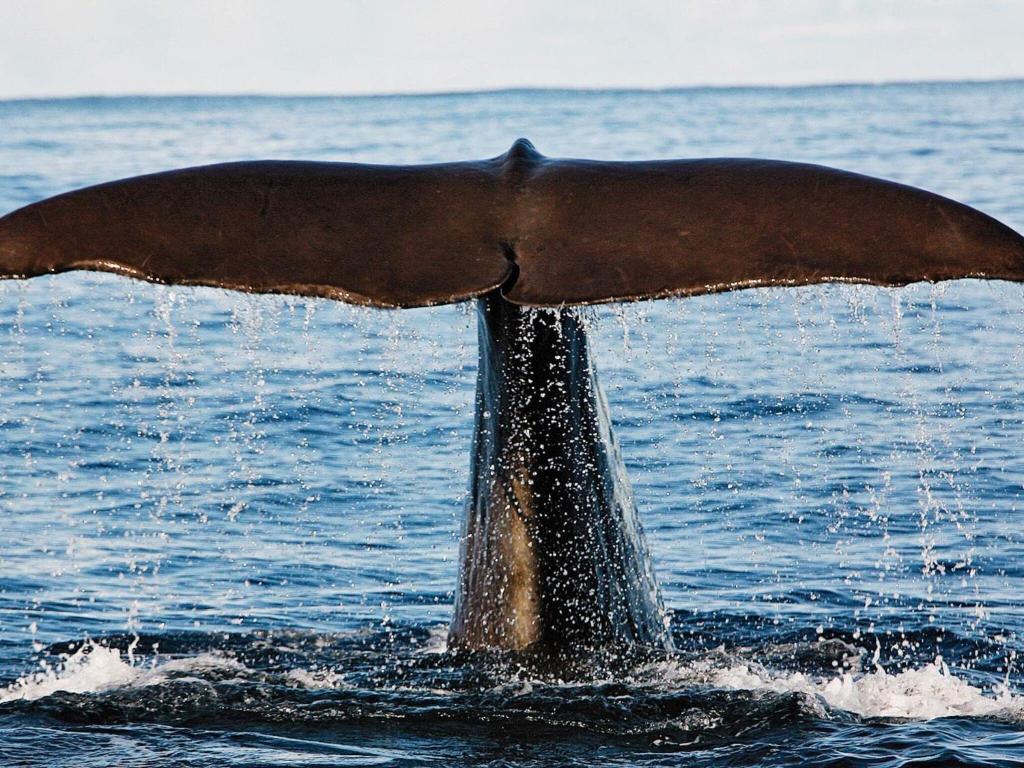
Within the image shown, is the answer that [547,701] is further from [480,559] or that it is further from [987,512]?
[987,512]

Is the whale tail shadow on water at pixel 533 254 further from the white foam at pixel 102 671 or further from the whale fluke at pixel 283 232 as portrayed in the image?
the white foam at pixel 102 671

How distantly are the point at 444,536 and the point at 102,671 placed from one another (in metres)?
3.28

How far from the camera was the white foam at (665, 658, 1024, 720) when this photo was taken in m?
6.95

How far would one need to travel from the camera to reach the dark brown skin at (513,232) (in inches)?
209

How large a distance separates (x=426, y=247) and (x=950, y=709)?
312 centimetres

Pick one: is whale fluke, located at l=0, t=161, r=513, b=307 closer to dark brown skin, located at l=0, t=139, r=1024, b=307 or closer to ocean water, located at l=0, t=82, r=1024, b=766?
dark brown skin, located at l=0, t=139, r=1024, b=307

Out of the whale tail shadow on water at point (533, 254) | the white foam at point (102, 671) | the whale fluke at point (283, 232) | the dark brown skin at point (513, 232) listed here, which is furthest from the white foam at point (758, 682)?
the whale fluke at point (283, 232)

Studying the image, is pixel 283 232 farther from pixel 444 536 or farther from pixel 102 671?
pixel 444 536

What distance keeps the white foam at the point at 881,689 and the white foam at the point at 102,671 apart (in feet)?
7.05

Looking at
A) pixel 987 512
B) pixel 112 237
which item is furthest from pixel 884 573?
pixel 112 237

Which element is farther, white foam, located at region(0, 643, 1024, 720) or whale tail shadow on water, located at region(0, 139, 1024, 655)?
white foam, located at region(0, 643, 1024, 720)

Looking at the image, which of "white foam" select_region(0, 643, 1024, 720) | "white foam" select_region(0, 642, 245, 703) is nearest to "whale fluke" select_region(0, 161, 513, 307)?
"white foam" select_region(0, 643, 1024, 720)

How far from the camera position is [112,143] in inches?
1686

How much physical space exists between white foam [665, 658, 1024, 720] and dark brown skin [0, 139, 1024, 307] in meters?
2.11
